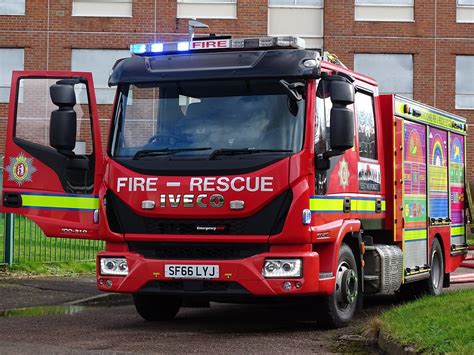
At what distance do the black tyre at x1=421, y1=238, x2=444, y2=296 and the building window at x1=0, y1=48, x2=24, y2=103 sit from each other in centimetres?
2335

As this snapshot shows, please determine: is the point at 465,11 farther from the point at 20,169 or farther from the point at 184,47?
the point at 20,169

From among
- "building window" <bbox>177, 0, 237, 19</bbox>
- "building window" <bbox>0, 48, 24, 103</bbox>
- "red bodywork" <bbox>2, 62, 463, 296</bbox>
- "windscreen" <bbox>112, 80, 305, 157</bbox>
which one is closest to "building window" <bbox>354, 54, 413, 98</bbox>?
"building window" <bbox>177, 0, 237, 19</bbox>

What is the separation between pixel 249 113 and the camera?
984 centimetres

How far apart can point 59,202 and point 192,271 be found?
6.78 feet

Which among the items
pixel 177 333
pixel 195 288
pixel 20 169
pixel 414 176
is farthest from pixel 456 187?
pixel 20 169

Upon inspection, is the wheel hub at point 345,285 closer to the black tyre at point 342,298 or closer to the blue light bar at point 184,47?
the black tyre at point 342,298

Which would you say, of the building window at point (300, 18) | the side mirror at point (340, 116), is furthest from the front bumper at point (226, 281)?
the building window at point (300, 18)

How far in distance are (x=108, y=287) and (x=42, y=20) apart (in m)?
25.7

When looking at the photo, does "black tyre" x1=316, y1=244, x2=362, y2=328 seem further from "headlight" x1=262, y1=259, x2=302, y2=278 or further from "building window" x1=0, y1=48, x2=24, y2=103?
"building window" x1=0, y1=48, x2=24, y2=103

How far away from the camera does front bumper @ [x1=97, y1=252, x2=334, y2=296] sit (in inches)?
375

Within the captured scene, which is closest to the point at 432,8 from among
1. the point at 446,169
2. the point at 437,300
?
the point at 446,169

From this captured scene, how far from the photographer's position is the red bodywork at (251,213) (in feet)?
31.2

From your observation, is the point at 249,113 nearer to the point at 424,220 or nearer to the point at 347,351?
the point at 347,351

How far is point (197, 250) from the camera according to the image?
9.81m
